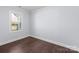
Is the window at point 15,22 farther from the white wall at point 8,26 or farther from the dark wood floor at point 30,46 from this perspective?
the dark wood floor at point 30,46

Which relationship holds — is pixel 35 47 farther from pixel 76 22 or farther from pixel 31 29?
pixel 76 22

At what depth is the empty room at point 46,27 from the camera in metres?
1.67

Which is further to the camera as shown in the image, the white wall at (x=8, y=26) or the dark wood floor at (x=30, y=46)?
the dark wood floor at (x=30, y=46)

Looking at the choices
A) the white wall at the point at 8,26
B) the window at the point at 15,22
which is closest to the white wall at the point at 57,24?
the white wall at the point at 8,26

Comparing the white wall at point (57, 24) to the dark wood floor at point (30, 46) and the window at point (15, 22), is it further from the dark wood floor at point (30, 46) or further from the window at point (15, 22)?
the window at point (15, 22)

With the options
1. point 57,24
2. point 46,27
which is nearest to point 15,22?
point 46,27

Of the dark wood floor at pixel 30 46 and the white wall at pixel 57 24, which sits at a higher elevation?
the white wall at pixel 57 24

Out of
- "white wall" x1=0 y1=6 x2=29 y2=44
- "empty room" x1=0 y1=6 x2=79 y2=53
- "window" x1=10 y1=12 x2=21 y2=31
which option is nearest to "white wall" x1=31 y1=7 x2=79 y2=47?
"empty room" x1=0 y1=6 x2=79 y2=53

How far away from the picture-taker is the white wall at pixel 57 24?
169 centimetres

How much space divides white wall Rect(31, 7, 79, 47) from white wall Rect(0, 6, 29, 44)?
0.51 feet

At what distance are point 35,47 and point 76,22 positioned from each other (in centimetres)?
108
